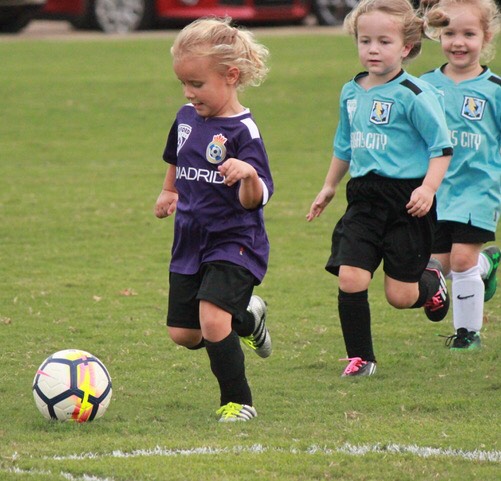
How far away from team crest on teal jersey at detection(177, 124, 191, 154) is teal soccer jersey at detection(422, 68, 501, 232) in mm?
1730

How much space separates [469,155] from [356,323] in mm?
1139

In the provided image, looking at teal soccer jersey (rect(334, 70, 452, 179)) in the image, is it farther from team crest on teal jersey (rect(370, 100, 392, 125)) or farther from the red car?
the red car

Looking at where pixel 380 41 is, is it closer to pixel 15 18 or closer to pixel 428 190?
pixel 428 190

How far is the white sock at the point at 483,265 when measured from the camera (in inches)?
269

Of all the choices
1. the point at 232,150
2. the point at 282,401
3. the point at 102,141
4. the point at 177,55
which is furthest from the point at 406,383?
the point at 102,141

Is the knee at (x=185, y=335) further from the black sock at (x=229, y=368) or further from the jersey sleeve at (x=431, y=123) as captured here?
the jersey sleeve at (x=431, y=123)

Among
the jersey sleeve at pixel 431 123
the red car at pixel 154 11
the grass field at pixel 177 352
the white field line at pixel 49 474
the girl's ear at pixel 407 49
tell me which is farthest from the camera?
the red car at pixel 154 11

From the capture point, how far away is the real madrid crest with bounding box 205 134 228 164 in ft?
17.0

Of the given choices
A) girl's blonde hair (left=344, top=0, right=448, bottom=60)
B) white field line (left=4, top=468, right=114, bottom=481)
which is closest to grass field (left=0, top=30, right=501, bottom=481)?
white field line (left=4, top=468, right=114, bottom=481)

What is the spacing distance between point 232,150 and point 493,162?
1.92 m

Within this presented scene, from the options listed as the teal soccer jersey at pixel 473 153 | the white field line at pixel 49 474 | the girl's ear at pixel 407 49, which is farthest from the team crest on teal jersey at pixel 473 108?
the white field line at pixel 49 474

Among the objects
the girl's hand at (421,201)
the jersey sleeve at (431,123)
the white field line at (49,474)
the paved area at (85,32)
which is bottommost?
the paved area at (85,32)

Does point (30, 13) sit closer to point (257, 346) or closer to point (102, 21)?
point (102, 21)

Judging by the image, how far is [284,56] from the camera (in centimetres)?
1984
